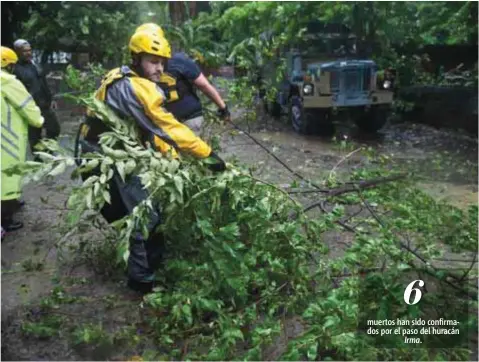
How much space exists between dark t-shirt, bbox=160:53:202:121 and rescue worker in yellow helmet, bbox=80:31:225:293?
3.79 feet

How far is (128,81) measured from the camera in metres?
3.61

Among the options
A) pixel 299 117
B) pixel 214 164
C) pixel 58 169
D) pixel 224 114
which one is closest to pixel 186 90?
pixel 224 114

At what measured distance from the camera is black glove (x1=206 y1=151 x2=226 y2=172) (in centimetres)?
361

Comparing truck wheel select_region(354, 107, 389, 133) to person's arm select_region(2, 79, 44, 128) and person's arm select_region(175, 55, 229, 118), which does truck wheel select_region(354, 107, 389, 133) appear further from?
person's arm select_region(2, 79, 44, 128)

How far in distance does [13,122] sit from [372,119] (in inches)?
300

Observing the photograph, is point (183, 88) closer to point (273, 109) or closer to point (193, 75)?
point (193, 75)

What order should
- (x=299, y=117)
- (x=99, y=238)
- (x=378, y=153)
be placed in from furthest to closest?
(x=299, y=117) < (x=378, y=153) < (x=99, y=238)

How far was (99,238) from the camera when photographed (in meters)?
4.93

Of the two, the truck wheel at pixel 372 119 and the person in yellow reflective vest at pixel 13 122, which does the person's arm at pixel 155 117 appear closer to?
the person in yellow reflective vest at pixel 13 122

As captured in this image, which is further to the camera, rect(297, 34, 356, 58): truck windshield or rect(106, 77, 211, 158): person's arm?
rect(297, 34, 356, 58): truck windshield

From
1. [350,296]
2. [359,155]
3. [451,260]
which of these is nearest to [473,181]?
[359,155]

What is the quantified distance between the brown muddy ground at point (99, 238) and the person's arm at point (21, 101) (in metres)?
1.04

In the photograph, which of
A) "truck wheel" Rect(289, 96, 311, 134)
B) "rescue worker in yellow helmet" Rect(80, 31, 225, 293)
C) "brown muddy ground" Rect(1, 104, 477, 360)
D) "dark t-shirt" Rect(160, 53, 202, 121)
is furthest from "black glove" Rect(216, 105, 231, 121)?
"truck wheel" Rect(289, 96, 311, 134)

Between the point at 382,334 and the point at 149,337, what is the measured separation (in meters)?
1.31
